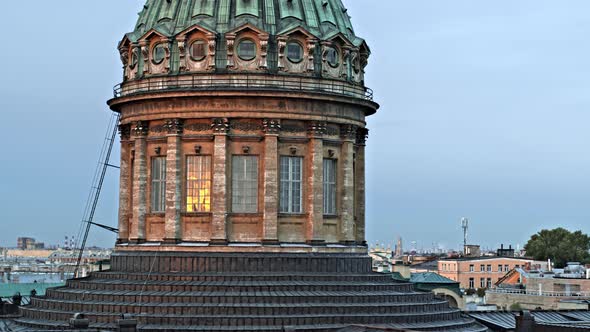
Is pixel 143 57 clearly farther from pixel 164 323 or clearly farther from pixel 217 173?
pixel 164 323

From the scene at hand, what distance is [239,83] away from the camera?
58719 millimetres


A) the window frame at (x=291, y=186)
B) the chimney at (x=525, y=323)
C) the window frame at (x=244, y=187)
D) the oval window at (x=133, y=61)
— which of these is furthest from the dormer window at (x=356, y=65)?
the chimney at (x=525, y=323)

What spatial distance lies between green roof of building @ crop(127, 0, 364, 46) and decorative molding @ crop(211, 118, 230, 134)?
5.15 m

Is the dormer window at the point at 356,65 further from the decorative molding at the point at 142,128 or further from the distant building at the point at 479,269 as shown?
the distant building at the point at 479,269

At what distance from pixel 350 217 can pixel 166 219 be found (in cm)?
1088

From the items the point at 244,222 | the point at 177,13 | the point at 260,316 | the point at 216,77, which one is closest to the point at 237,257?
the point at 244,222

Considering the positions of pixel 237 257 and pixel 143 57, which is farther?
A: pixel 143 57

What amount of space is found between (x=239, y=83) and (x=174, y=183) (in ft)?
22.1

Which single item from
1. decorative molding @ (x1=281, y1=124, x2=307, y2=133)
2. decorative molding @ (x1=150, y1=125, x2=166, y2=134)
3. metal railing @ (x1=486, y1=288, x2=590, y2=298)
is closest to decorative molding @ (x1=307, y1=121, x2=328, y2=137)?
decorative molding @ (x1=281, y1=124, x2=307, y2=133)

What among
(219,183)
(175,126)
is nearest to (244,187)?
(219,183)

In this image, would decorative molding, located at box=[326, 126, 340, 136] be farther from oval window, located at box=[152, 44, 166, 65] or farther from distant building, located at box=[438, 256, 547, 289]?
distant building, located at box=[438, 256, 547, 289]

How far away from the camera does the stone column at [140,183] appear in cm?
6097

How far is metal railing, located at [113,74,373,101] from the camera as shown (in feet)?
192

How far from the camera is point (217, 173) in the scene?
192 ft
